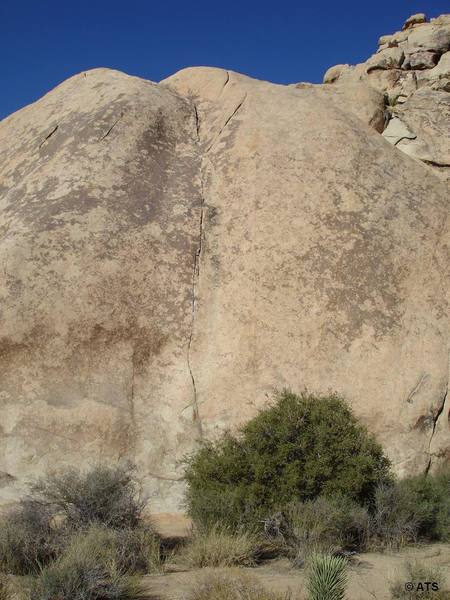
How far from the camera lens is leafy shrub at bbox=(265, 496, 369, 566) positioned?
6168 millimetres

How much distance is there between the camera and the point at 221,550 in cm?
595

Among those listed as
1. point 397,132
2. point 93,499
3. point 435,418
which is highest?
point 397,132

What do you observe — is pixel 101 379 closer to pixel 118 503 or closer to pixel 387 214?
pixel 118 503

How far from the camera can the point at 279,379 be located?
25.8 feet

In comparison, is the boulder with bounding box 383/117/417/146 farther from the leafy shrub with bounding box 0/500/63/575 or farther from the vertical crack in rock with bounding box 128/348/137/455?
the leafy shrub with bounding box 0/500/63/575

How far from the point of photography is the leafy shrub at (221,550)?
5879mm

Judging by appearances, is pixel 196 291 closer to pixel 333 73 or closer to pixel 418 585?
pixel 418 585

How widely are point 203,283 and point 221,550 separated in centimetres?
353

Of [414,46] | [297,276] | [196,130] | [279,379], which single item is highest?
[414,46]

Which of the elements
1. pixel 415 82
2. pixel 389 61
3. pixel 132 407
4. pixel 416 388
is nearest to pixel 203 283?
pixel 132 407

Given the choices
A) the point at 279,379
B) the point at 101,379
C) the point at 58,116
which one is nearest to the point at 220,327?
the point at 279,379

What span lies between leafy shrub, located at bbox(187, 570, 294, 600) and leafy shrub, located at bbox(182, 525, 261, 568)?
29.1 inches

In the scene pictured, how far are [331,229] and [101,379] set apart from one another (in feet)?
11.1

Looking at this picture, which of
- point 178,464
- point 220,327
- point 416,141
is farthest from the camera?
point 416,141
